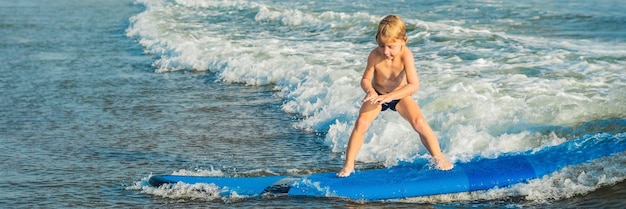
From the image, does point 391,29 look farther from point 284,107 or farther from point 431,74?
point 431,74

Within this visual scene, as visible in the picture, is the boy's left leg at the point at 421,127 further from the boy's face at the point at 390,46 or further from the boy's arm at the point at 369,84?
the boy's face at the point at 390,46

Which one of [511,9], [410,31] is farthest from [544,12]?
[410,31]

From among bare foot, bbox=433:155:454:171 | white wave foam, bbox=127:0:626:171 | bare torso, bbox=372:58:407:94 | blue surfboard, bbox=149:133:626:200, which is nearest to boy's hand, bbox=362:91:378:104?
bare torso, bbox=372:58:407:94

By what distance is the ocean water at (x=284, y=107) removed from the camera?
646 centimetres

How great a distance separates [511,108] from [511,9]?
1463 cm

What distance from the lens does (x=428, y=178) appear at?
6.17m

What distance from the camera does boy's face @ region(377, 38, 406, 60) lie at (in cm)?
598

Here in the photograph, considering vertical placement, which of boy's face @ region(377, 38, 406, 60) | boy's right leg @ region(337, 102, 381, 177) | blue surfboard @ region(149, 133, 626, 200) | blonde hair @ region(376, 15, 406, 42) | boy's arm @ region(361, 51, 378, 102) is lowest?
blue surfboard @ region(149, 133, 626, 200)

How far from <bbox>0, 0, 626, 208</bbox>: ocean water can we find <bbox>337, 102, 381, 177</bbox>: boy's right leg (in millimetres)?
373

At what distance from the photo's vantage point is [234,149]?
27.0ft

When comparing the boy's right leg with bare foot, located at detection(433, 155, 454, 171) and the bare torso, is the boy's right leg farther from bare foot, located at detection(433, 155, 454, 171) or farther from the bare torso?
bare foot, located at detection(433, 155, 454, 171)

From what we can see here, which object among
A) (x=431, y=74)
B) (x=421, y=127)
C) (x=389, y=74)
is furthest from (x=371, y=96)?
(x=431, y=74)

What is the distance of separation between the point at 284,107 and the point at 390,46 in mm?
4607

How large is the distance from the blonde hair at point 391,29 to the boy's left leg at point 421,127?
551 millimetres
